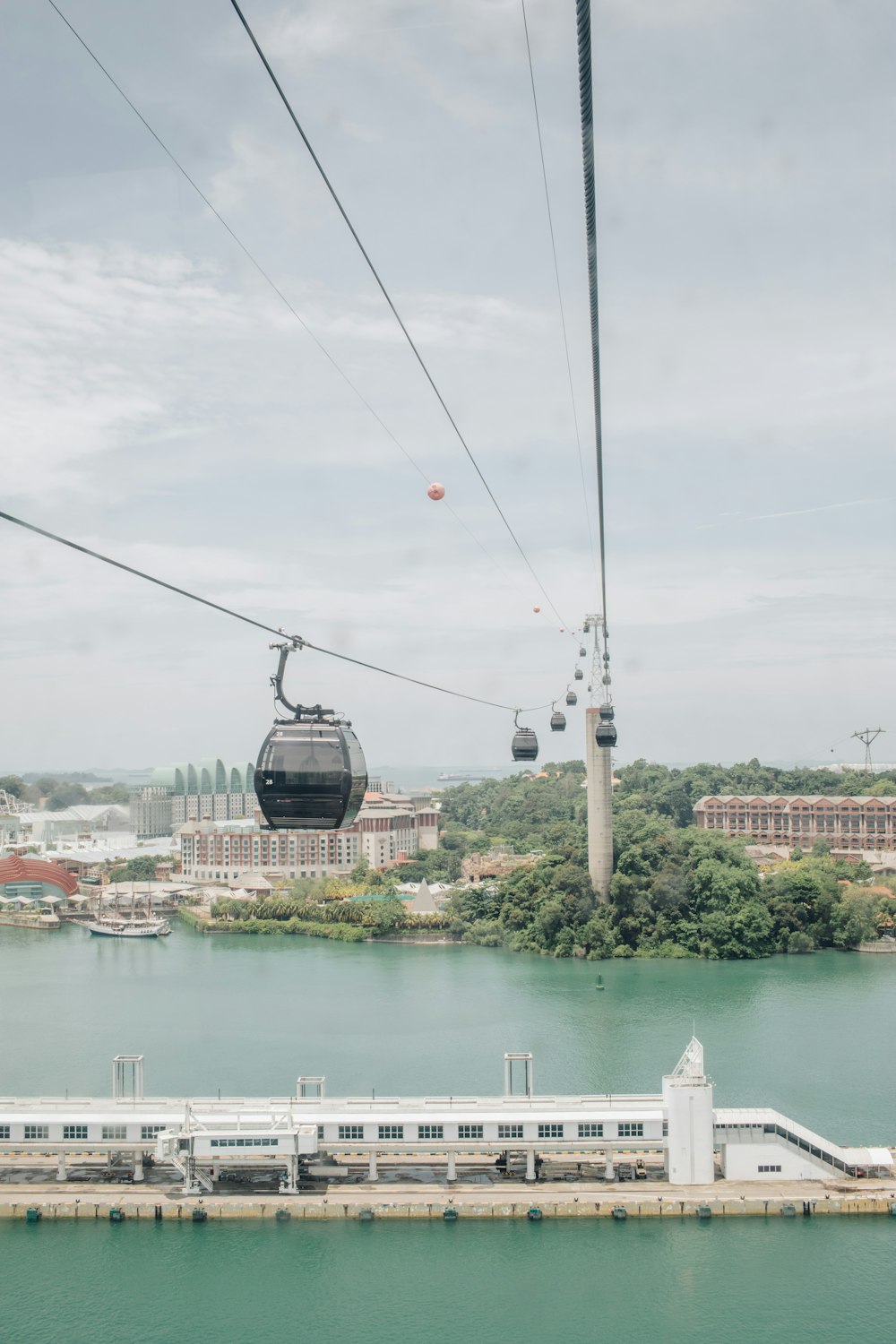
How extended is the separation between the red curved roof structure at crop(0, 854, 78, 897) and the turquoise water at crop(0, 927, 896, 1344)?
509 centimetres

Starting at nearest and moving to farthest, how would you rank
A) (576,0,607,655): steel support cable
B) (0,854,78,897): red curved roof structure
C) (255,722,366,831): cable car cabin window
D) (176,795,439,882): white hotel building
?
1. (576,0,607,655): steel support cable
2. (255,722,366,831): cable car cabin window
3. (0,854,78,897): red curved roof structure
4. (176,795,439,882): white hotel building

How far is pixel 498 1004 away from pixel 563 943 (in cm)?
305

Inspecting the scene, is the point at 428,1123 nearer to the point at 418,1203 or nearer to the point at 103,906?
the point at 418,1203

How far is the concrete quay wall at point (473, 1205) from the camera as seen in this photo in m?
5.77

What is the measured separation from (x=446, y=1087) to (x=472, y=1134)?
1455mm

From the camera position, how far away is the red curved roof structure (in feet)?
64.6

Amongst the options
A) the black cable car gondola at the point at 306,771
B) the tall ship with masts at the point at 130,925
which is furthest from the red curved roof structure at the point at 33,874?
the black cable car gondola at the point at 306,771

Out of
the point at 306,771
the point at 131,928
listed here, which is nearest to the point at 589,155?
the point at 306,771

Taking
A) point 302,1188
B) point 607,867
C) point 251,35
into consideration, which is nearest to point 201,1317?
point 302,1188

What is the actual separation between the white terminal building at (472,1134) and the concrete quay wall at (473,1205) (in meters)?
0.18

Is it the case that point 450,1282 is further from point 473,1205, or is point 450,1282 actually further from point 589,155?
point 589,155

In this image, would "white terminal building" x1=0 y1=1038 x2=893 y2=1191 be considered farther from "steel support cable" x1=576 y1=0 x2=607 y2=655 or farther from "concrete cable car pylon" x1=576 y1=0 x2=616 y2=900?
"steel support cable" x1=576 y1=0 x2=607 y2=655

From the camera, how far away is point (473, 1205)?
19.0 ft

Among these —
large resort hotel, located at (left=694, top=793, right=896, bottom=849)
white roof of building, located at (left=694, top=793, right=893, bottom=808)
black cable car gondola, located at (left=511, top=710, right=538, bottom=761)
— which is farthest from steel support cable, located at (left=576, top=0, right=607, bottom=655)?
white roof of building, located at (left=694, top=793, right=893, bottom=808)
